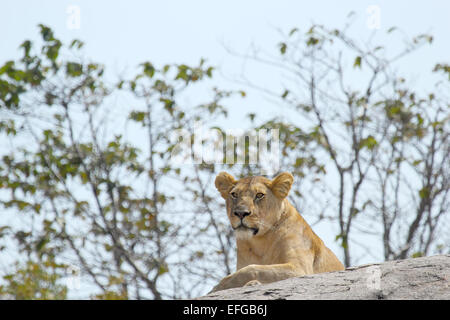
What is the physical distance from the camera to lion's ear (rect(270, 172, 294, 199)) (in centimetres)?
683

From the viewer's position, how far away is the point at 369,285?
557cm

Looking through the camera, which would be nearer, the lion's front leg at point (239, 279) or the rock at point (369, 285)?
the rock at point (369, 285)

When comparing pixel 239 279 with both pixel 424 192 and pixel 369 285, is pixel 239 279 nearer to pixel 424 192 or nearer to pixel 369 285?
pixel 369 285

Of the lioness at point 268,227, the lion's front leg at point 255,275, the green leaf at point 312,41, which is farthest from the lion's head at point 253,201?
the green leaf at point 312,41

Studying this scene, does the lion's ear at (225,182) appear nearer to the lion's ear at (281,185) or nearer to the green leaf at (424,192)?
the lion's ear at (281,185)

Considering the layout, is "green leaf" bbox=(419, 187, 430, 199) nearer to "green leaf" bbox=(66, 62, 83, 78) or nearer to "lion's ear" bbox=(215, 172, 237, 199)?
"green leaf" bbox=(66, 62, 83, 78)

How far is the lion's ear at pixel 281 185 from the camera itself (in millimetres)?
6832

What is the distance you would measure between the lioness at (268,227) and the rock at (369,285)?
23.9 inches

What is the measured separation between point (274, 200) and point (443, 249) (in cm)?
788

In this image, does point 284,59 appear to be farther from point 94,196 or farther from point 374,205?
point 94,196

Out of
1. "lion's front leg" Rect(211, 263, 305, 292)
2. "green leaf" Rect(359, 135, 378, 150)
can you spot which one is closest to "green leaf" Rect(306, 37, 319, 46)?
"green leaf" Rect(359, 135, 378, 150)

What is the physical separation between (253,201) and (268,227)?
0.83ft

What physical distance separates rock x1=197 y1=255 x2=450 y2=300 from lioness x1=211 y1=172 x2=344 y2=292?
61 centimetres
